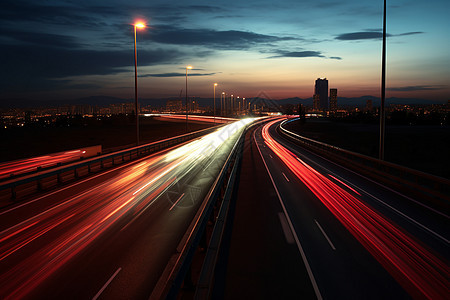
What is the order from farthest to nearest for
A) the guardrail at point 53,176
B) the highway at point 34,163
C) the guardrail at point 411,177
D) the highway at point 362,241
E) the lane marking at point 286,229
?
1. the highway at point 34,163
2. the guardrail at point 53,176
3. the guardrail at point 411,177
4. the lane marking at point 286,229
5. the highway at point 362,241

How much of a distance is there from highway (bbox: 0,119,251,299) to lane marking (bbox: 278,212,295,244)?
3.43 metres

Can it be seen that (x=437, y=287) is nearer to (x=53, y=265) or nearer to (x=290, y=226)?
(x=290, y=226)

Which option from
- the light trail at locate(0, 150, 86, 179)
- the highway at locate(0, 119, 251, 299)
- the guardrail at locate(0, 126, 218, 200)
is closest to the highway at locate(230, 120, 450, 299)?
the highway at locate(0, 119, 251, 299)

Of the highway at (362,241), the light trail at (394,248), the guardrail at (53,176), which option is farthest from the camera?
the guardrail at (53,176)

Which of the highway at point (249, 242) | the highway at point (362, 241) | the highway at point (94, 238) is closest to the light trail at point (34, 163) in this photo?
the highway at point (94, 238)

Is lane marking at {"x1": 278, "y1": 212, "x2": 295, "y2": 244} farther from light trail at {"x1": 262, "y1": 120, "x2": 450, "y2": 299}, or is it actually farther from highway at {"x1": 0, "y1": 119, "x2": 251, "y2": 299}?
highway at {"x1": 0, "y1": 119, "x2": 251, "y2": 299}

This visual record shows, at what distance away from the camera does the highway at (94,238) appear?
7562 mm

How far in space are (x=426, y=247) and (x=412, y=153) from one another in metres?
35.7

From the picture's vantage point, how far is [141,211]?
13820 mm

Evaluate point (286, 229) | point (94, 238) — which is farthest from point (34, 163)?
point (286, 229)

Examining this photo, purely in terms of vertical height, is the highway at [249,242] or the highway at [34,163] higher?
the highway at [34,163]

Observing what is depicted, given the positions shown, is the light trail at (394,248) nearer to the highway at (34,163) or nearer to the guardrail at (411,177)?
the guardrail at (411,177)

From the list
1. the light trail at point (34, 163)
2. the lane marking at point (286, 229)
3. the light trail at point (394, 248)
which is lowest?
the light trail at point (394, 248)

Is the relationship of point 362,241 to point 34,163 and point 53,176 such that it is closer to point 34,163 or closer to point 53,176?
point 53,176
